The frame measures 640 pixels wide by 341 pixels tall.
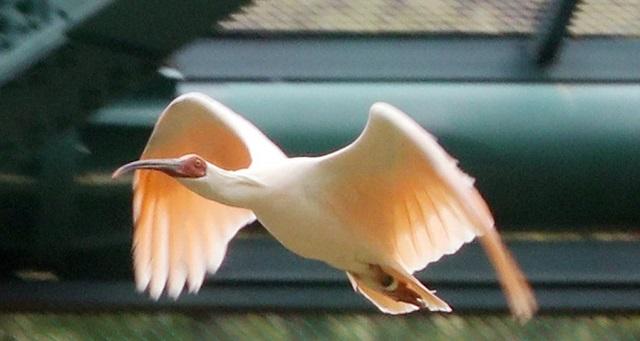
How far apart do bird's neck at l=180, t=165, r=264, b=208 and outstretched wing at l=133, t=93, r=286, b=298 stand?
0.18 metres

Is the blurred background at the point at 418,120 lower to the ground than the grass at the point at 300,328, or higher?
higher

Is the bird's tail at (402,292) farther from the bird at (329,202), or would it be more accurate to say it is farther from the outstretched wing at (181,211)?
the outstretched wing at (181,211)

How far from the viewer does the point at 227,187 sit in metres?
1.27

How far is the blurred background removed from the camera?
1.92m

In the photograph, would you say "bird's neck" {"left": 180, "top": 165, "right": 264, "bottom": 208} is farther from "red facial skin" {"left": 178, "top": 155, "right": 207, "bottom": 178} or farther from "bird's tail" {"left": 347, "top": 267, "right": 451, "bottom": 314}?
"bird's tail" {"left": 347, "top": 267, "right": 451, "bottom": 314}

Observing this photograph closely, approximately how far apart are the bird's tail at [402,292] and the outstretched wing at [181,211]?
0.50 feet

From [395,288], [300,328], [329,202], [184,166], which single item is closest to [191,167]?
[184,166]

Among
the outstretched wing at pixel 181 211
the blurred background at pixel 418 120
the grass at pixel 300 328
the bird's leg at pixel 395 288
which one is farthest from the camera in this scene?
the grass at pixel 300 328

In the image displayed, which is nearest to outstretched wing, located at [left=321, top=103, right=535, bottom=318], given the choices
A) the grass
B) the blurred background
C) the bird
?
the bird

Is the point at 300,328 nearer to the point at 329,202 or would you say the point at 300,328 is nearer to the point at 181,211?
the point at 181,211

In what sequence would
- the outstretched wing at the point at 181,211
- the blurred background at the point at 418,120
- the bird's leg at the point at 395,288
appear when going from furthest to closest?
1. the blurred background at the point at 418,120
2. the outstretched wing at the point at 181,211
3. the bird's leg at the point at 395,288

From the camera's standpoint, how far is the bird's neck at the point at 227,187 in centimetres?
126

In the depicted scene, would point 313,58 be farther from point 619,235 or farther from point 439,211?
point 439,211

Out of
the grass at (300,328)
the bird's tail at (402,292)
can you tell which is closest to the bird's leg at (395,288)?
the bird's tail at (402,292)
